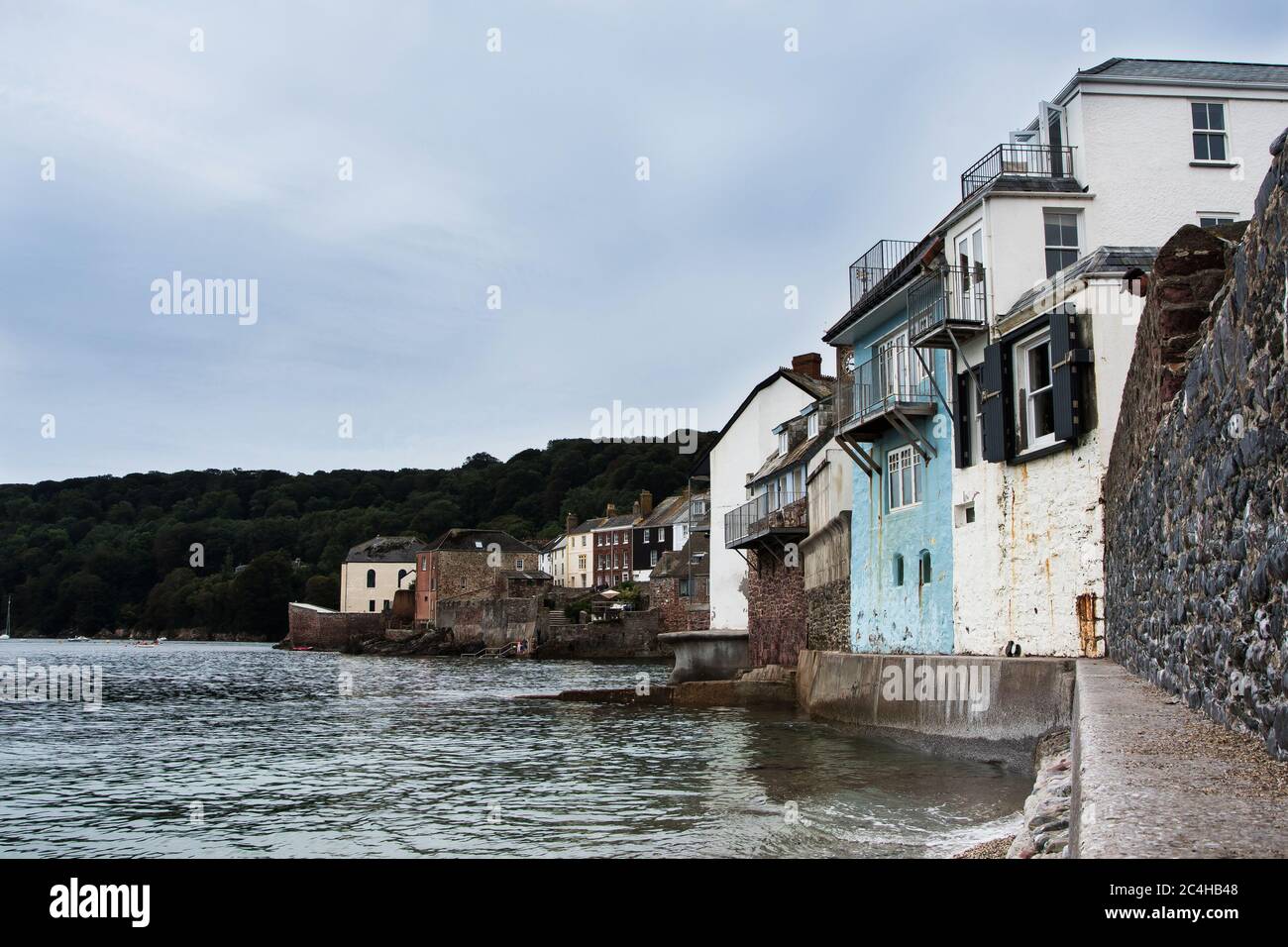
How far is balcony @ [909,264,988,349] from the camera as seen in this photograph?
62.8 ft

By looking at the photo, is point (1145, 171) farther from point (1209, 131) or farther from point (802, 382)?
point (802, 382)

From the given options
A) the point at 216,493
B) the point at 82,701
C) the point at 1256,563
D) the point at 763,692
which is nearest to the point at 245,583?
the point at 216,493

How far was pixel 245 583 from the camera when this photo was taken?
143125mm

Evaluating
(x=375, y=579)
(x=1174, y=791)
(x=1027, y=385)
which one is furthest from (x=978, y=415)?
(x=375, y=579)

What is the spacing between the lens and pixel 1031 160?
20.1 metres

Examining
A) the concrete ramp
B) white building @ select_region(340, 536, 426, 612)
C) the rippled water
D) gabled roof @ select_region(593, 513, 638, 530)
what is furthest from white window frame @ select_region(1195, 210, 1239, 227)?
white building @ select_region(340, 536, 426, 612)

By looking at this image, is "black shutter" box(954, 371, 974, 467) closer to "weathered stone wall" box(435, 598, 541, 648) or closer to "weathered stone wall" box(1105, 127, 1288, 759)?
"weathered stone wall" box(1105, 127, 1288, 759)

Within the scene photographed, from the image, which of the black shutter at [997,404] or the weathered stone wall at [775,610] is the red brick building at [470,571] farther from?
the black shutter at [997,404]

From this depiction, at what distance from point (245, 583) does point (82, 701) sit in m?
110

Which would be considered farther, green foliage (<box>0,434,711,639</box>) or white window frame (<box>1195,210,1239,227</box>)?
green foliage (<box>0,434,711,639</box>)

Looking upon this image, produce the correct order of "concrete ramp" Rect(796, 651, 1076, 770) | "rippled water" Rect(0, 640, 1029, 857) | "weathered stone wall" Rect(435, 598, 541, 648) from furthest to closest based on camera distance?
1. "weathered stone wall" Rect(435, 598, 541, 648)
2. "concrete ramp" Rect(796, 651, 1076, 770)
3. "rippled water" Rect(0, 640, 1029, 857)

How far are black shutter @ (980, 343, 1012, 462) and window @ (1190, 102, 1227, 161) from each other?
6073 mm
